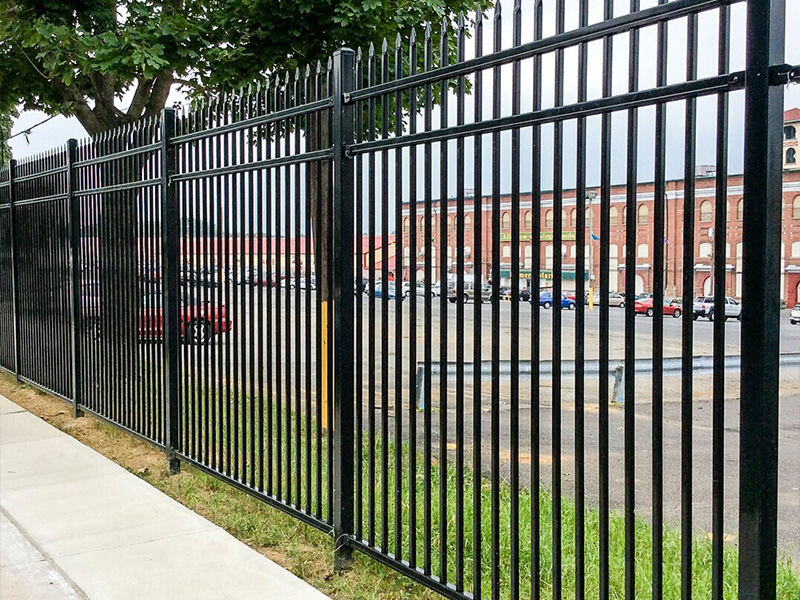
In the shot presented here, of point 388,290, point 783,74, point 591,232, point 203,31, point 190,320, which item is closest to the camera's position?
point 783,74

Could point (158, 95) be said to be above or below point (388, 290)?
above

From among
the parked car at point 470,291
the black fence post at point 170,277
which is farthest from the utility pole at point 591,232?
the black fence post at point 170,277

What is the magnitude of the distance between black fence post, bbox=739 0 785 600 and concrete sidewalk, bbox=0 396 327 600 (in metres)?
2.22

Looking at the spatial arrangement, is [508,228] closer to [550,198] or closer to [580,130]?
[550,198]

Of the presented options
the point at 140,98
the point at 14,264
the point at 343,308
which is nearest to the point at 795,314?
the point at 343,308

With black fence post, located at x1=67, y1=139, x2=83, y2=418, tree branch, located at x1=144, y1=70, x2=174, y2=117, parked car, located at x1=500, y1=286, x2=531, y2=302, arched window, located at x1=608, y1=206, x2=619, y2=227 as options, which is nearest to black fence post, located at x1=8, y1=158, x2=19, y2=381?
tree branch, located at x1=144, y1=70, x2=174, y2=117

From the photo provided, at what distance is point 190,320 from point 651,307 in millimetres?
3855

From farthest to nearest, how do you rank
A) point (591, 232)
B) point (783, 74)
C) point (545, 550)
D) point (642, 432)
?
point (642, 432) < point (545, 550) < point (591, 232) < point (783, 74)

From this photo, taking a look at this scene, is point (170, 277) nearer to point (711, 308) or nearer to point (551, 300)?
point (551, 300)

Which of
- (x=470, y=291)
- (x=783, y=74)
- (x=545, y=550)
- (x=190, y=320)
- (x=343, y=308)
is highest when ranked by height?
(x=783, y=74)

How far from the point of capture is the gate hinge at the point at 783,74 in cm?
230

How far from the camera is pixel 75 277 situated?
7.88 meters

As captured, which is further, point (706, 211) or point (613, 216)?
point (613, 216)

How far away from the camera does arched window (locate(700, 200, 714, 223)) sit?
8.41 ft
